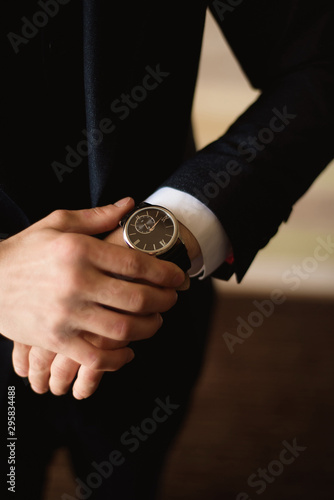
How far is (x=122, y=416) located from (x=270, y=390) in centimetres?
119

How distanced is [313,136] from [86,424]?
78cm

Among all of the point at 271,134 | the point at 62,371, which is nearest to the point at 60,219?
the point at 62,371

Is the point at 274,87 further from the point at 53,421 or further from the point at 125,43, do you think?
the point at 53,421

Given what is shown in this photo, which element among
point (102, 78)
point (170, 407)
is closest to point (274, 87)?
point (102, 78)

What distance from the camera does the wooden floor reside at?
68.6 inches

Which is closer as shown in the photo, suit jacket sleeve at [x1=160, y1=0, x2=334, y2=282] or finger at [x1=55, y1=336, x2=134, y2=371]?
finger at [x1=55, y1=336, x2=134, y2=371]

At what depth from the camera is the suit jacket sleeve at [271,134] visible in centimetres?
81

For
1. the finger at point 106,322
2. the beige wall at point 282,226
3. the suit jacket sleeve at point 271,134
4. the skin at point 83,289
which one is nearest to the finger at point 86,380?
the skin at point 83,289

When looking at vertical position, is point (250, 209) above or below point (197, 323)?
above

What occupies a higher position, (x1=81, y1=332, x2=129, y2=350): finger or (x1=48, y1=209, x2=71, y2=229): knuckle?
(x1=48, y1=209, x2=71, y2=229): knuckle

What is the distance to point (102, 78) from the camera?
2.30ft

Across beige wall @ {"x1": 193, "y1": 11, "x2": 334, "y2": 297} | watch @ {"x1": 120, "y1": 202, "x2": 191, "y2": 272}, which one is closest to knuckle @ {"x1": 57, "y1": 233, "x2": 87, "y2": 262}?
watch @ {"x1": 120, "y1": 202, "x2": 191, "y2": 272}

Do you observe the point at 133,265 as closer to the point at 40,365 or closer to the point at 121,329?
the point at 121,329

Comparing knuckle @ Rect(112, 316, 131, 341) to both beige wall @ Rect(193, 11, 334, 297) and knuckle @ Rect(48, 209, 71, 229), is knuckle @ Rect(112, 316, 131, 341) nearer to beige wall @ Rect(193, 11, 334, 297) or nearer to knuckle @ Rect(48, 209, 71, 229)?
knuckle @ Rect(48, 209, 71, 229)
